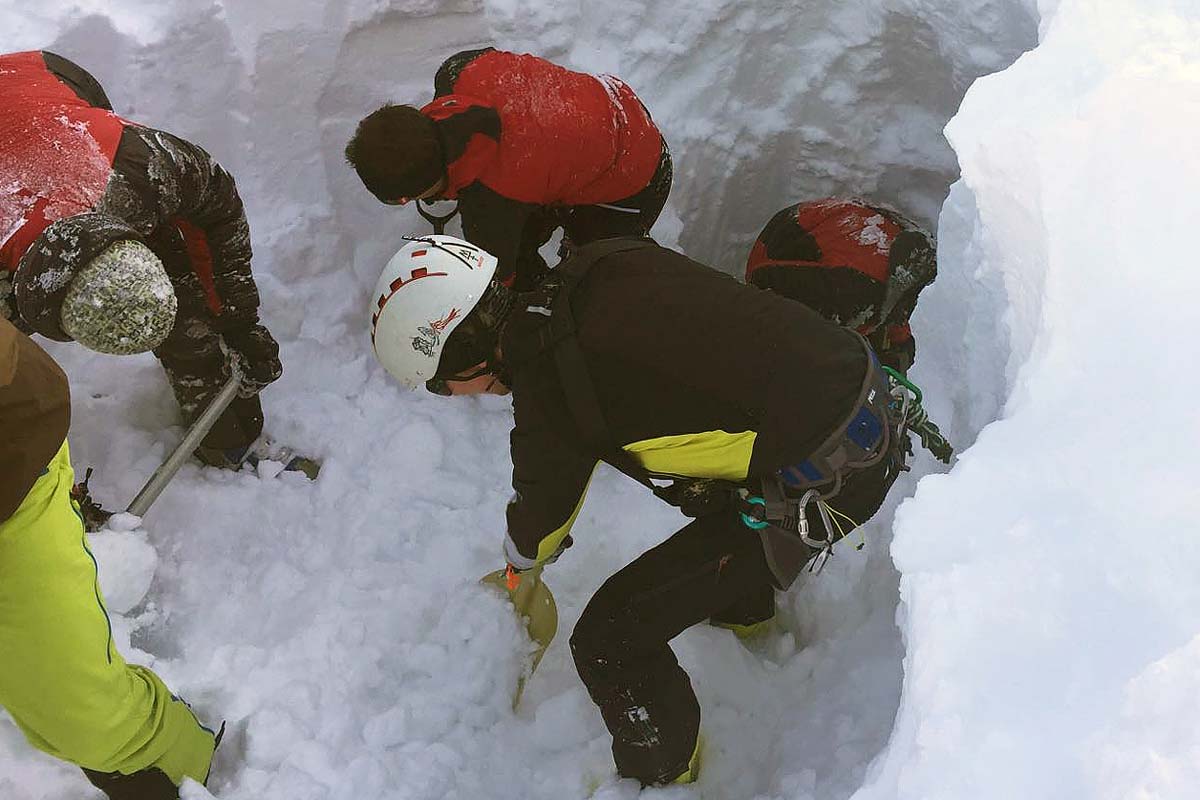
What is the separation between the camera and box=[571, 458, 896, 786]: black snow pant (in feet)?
6.39

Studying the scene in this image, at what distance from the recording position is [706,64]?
3.17 metres

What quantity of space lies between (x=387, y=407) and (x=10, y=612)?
1.52 meters

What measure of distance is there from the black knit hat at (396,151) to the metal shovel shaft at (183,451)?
29.1 inches

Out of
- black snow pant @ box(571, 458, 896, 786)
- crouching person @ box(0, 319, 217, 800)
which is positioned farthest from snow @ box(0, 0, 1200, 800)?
crouching person @ box(0, 319, 217, 800)

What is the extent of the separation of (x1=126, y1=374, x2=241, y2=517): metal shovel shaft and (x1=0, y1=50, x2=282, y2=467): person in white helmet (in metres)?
0.10

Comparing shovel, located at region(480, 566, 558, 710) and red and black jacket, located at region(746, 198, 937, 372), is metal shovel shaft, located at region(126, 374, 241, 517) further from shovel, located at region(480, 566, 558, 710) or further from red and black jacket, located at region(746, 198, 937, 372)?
red and black jacket, located at region(746, 198, 937, 372)

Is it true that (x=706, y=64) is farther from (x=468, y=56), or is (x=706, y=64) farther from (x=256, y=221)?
(x=256, y=221)

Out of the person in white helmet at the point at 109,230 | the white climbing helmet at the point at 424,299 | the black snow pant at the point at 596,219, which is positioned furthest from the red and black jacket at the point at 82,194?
the black snow pant at the point at 596,219

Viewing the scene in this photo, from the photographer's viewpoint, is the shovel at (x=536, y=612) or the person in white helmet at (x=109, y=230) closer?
the person in white helmet at (x=109, y=230)

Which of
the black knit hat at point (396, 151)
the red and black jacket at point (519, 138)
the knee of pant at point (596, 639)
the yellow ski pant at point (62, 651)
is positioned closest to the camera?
the yellow ski pant at point (62, 651)

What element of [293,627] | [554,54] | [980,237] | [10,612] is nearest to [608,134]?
[554,54]

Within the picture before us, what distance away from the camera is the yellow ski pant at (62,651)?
153 cm

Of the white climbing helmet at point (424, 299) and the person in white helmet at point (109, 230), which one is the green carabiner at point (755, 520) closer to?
the white climbing helmet at point (424, 299)

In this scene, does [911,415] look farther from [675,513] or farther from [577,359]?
[675,513]
